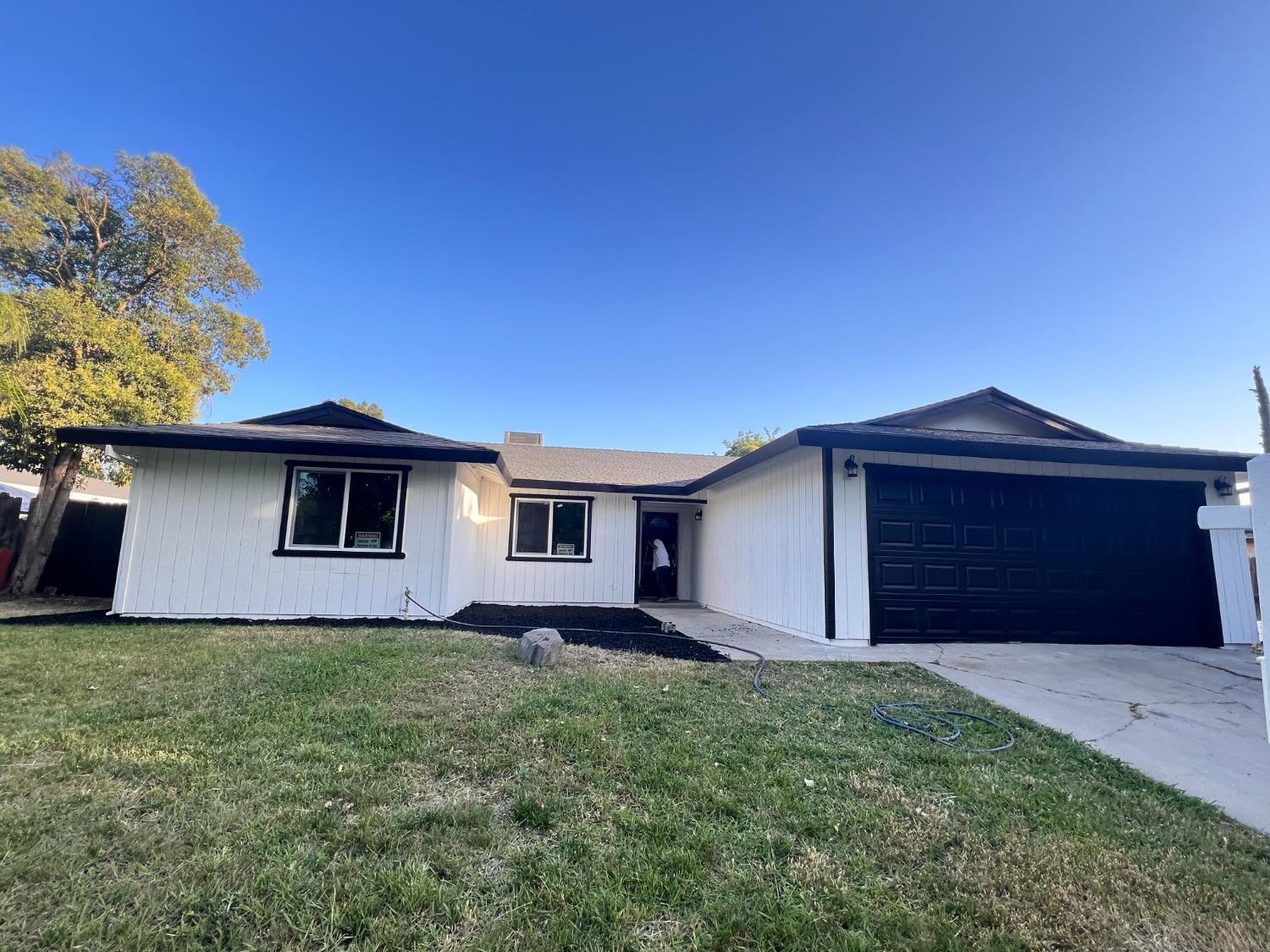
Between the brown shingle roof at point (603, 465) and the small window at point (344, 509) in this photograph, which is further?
the brown shingle roof at point (603, 465)

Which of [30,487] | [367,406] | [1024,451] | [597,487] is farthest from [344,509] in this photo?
[367,406]

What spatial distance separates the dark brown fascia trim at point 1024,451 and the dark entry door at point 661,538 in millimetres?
6873

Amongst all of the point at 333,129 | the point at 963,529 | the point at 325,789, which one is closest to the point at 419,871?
the point at 325,789

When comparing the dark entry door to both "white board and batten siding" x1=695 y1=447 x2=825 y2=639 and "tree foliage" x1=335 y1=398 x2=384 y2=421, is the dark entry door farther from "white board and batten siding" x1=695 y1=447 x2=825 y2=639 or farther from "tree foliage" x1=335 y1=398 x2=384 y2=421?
"tree foliage" x1=335 y1=398 x2=384 y2=421

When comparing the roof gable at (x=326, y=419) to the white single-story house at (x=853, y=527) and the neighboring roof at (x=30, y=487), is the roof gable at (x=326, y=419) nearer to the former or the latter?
the white single-story house at (x=853, y=527)

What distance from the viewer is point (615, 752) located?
9.66 feet

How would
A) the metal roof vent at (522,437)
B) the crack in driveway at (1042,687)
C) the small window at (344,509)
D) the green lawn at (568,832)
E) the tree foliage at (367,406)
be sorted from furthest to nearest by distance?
1. the tree foliage at (367,406)
2. the metal roof vent at (522,437)
3. the small window at (344,509)
4. the crack in driveway at (1042,687)
5. the green lawn at (568,832)

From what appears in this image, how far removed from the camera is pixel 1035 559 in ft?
23.1

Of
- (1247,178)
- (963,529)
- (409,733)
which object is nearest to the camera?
(409,733)

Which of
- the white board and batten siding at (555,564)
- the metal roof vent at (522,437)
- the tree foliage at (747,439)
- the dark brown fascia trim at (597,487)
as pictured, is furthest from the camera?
the tree foliage at (747,439)

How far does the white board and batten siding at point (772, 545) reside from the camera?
6.95 meters

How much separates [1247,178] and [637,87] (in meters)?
9.50

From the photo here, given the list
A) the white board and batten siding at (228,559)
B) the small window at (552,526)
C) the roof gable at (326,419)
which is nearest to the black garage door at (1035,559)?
the small window at (552,526)

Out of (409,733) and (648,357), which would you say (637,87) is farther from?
(409,733)
